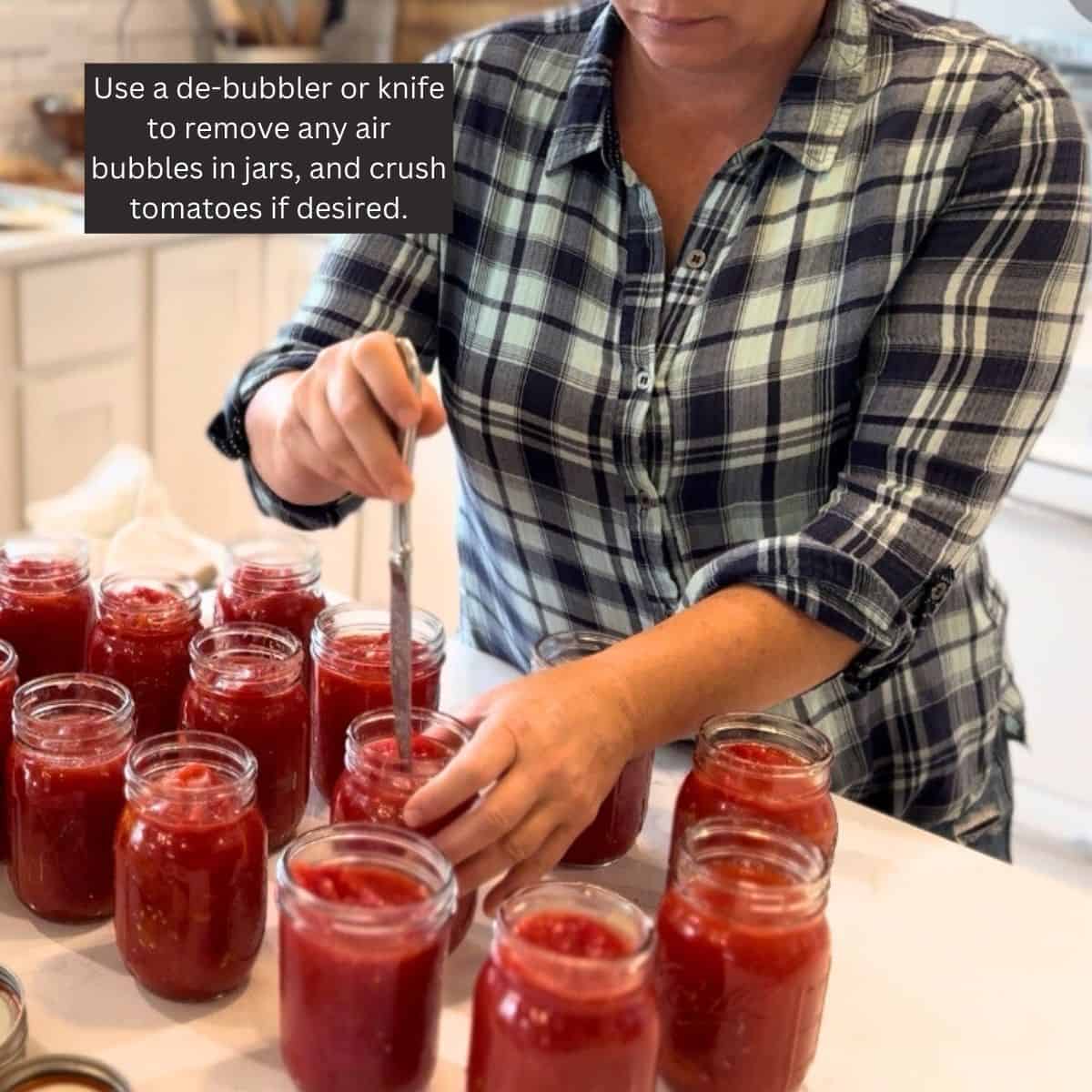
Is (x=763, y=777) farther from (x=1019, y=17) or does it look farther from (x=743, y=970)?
(x=1019, y=17)

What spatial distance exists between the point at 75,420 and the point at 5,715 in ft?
5.38

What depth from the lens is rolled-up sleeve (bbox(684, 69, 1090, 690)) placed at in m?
1.00

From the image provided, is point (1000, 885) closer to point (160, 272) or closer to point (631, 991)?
point (631, 991)

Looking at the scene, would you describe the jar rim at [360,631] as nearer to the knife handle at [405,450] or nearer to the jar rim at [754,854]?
the knife handle at [405,450]

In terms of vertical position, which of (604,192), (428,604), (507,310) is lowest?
(428,604)

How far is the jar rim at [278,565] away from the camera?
1131 millimetres

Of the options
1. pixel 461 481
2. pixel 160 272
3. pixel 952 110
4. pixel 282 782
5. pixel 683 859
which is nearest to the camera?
pixel 683 859

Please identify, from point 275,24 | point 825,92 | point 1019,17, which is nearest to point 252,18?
point 275,24

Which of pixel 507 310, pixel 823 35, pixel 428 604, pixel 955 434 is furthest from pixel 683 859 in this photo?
pixel 428 604

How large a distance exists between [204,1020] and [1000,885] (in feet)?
1.81

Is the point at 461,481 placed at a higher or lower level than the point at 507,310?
lower

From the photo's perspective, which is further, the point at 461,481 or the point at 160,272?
the point at 160,272

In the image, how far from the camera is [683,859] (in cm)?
80

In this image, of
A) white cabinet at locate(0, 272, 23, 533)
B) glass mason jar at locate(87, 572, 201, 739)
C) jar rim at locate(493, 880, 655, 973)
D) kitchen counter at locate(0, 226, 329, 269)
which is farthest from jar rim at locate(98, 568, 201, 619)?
white cabinet at locate(0, 272, 23, 533)
